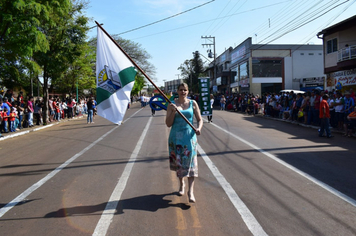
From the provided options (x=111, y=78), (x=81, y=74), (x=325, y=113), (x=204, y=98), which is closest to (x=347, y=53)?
(x=204, y=98)

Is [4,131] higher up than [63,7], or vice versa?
[63,7]

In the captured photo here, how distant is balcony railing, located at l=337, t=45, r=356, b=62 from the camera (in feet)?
72.0

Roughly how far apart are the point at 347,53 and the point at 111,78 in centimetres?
2212

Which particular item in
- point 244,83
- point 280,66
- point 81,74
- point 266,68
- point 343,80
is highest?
point 280,66

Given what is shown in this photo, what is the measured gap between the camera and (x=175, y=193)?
532cm

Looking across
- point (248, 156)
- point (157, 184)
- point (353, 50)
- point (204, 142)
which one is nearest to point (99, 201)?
point (157, 184)

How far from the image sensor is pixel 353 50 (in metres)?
22.0

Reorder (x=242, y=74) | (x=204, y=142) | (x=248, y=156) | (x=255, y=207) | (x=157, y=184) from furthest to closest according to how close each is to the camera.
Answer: (x=242, y=74), (x=204, y=142), (x=248, y=156), (x=157, y=184), (x=255, y=207)

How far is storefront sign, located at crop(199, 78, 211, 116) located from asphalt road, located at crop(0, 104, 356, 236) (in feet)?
32.9

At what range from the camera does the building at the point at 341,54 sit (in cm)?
2230

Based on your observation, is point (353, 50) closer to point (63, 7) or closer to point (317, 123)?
point (317, 123)

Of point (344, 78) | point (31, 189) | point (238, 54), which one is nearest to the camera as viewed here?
point (31, 189)

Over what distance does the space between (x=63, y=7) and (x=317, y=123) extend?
1461cm

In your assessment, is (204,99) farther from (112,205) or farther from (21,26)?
(112,205)
